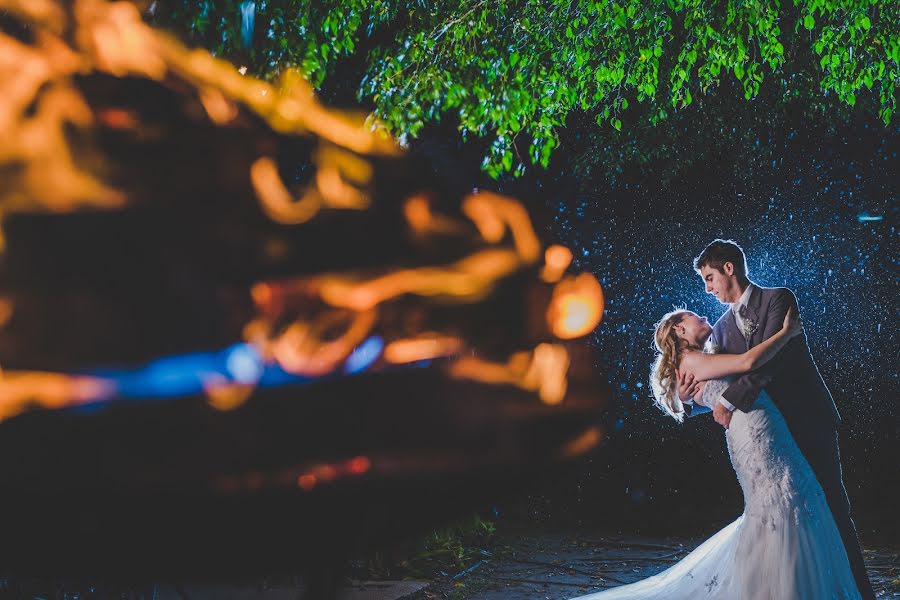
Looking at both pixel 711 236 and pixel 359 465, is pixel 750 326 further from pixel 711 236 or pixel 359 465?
pixel 711 236

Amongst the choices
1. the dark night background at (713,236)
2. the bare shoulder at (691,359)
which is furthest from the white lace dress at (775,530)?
the dark night background at (713,236)

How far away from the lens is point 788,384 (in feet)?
17.7

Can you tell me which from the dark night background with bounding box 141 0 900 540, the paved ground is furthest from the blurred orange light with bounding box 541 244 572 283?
the paved ground

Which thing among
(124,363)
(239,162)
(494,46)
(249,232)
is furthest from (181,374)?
(494,46)

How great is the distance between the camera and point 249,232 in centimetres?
590

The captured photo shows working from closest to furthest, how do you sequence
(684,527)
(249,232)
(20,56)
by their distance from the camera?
(20,56), (249,232), (684,527)

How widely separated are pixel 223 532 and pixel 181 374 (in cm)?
117

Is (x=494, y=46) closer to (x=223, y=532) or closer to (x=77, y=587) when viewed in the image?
(x=223, y=532)

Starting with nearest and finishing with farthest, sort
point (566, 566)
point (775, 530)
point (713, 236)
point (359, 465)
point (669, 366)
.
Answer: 1. point (775, 530)
2. point (669, 366)
3. point (359, 465)
4. point (566, 566)
5. point (713, 236)

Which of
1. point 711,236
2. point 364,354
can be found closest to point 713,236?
point 711,236

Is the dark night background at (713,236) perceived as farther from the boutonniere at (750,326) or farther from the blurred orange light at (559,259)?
the boutonniere at (750,326)

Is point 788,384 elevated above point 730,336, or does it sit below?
below

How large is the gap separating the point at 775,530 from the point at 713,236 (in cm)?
954

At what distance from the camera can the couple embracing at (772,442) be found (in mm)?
5195
